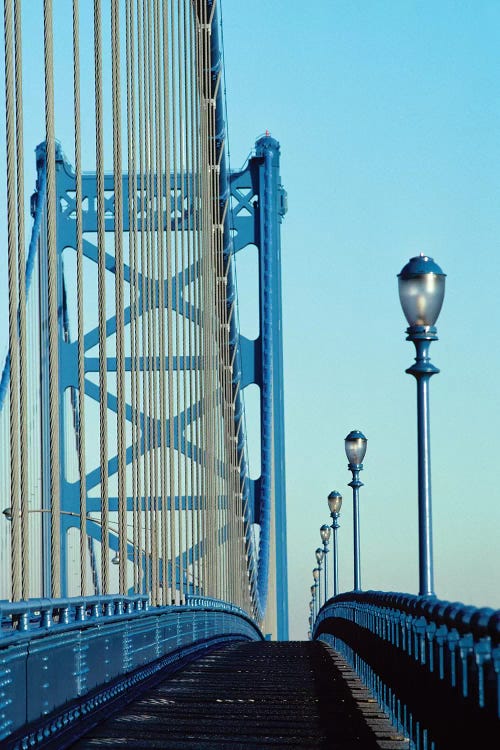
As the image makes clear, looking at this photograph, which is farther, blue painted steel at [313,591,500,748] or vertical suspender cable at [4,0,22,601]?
vertical suspender cable at [4,0,22,601]

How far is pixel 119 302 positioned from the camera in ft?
44.6

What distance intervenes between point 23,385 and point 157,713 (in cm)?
191

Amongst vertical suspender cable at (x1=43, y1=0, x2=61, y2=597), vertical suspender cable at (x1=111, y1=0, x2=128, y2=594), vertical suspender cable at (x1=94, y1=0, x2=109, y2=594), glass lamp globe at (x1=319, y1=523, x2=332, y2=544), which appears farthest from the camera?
glass lamp globe at (x1=319, y1=523, x2=332, y2=544)

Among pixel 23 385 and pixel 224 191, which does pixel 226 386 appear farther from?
pixel 23 385

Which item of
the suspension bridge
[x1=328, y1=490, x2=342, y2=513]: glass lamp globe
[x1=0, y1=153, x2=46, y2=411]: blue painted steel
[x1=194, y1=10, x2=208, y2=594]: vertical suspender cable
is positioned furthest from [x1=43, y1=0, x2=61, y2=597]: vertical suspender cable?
[x1=328, y1=490, x2=342, y2=513]: glass lamp globe

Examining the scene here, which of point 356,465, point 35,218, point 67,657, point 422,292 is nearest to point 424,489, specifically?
point 422,292

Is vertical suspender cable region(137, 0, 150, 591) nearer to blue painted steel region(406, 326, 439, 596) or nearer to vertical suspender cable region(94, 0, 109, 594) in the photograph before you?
vertical suspender cable region(94, 0, 109, 594)

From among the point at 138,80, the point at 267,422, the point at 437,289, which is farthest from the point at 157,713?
the point at 267,422

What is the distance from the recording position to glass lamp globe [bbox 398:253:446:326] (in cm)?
→ 938

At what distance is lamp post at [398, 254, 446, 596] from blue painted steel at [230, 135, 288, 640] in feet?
108

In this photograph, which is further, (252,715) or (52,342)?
(52,342)

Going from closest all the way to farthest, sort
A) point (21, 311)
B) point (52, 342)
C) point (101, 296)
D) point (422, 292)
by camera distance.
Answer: point (21, 311), point (422, 292), point (52, 342), point (101, 296)

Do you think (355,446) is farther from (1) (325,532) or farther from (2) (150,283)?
(1) (325,532)

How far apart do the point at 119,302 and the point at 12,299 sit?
5.21m
